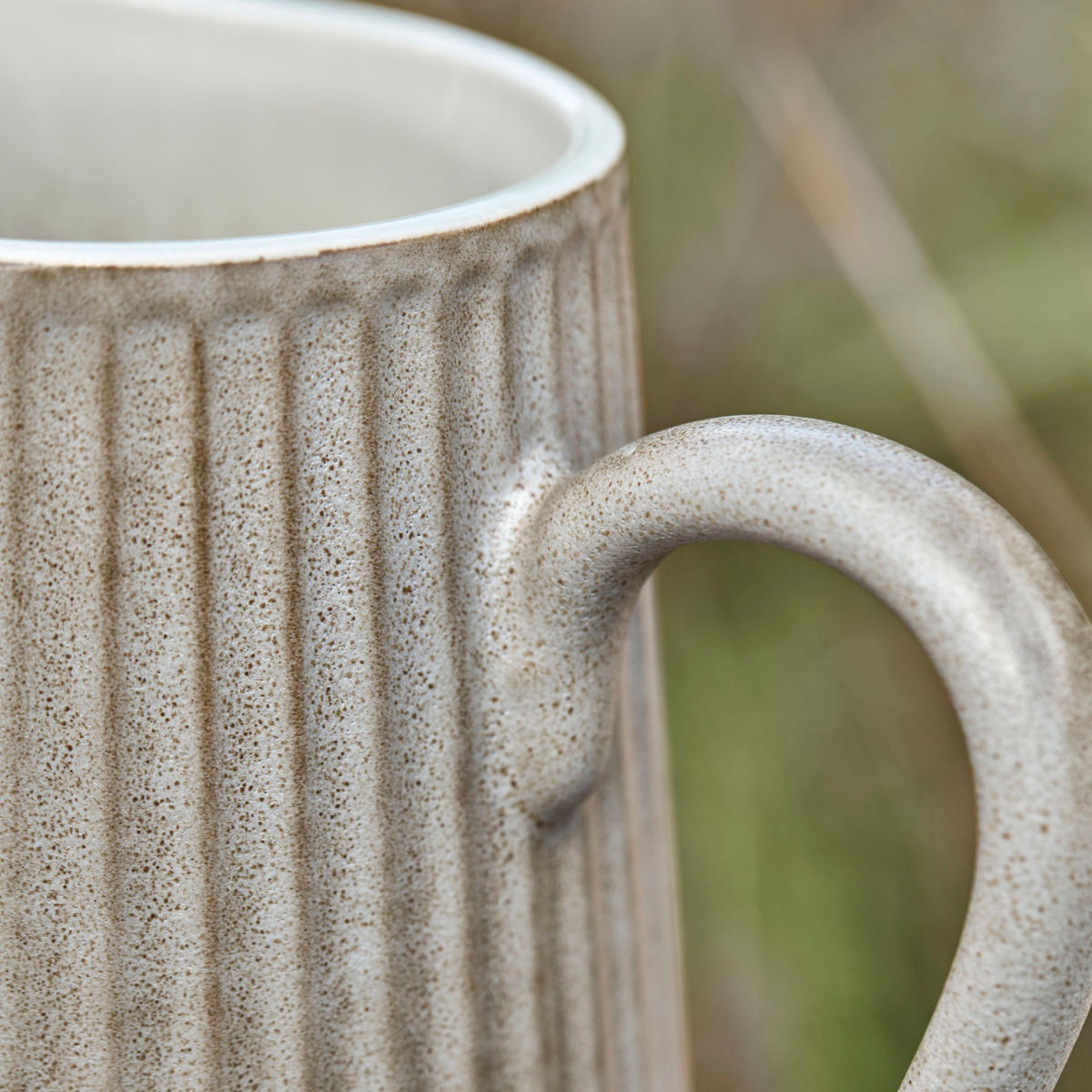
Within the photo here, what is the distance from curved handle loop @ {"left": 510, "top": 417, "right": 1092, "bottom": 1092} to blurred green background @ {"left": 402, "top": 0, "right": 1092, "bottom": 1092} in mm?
381

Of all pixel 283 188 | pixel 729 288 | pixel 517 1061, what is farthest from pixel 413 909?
pixel 729 288

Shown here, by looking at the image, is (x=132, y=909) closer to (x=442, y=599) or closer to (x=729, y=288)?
(x=442, y=599)

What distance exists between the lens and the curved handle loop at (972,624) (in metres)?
0.21

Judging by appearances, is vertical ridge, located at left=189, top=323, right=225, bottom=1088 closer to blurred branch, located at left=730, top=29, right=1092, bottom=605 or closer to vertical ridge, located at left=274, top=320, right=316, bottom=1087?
vertical ridge, located at left=274, top=320, right=316, bottom=1087

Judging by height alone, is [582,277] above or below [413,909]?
above

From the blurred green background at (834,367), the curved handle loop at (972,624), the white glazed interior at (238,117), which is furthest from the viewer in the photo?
the blurred green background at (834,367)

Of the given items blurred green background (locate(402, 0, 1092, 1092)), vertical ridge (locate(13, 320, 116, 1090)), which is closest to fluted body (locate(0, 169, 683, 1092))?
vertical ridge (locate(13, 320, 116, 1090))

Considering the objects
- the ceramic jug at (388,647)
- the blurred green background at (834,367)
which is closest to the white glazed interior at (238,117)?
the ceramic jug at (388,647)

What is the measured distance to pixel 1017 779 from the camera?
215 millimetres

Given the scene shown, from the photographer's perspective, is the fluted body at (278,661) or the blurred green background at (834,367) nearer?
the fluted body at (278,661)

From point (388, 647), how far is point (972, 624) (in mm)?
94

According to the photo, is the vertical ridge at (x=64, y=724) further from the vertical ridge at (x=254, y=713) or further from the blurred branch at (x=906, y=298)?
the blurred branch at (x=906, y=298)

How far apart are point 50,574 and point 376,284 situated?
0.22 feet

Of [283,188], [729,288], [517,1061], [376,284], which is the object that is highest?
[729,288]
